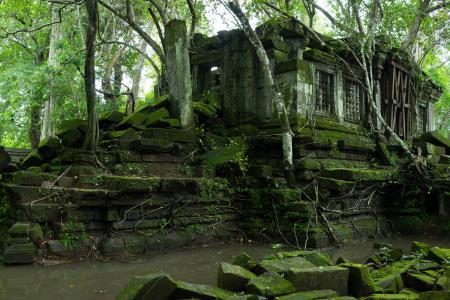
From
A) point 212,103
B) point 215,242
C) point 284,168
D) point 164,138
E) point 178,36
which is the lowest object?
point 215,242

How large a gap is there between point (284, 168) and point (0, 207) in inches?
224

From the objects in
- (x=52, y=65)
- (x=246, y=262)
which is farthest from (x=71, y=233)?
(x=52, y=65)

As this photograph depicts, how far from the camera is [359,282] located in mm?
4344

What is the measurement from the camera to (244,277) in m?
4.35

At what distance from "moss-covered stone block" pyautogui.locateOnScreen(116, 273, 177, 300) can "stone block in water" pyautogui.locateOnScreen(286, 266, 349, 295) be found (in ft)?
3.92

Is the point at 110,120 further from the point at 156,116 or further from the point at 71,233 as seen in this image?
the point at 71,233

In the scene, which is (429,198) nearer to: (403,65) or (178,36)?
(403,65)

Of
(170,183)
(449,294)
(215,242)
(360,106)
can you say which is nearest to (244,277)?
(449,294)

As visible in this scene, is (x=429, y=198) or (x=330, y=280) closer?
(x=330, y=280)

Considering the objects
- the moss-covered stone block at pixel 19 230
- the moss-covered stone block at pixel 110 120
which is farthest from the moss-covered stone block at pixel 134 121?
the moss-covered stone block at pixel 19 230

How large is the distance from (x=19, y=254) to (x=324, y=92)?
27.9ft

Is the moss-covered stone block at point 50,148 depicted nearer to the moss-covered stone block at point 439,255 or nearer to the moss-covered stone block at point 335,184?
the moss-covered stone block at point 335,184

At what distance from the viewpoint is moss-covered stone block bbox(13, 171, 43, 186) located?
7.05 m

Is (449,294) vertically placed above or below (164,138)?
below
